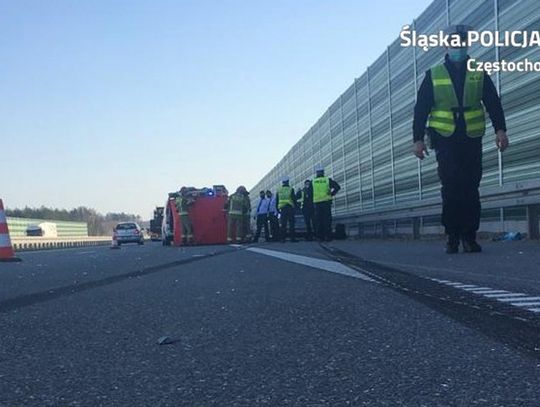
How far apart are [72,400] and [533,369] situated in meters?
1.33

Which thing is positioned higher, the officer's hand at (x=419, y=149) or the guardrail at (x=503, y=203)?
the officer's hand at (x=419, y=149)

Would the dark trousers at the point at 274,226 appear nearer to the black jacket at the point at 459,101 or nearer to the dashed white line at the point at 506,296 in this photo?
the black jacket at the point at 459,101

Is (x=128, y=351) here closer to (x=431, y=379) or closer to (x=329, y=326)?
(x=329, y=326)

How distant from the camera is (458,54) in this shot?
7.29 m

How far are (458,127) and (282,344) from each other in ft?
17.7

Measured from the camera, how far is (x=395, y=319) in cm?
295

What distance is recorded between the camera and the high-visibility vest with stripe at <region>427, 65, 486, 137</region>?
23.9 ft

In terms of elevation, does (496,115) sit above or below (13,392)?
above

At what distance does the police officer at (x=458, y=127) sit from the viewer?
7.30 meters

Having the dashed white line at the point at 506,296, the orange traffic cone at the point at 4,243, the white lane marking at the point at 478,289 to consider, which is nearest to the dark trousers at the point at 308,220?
the orange traffic cone at the point at 4,243

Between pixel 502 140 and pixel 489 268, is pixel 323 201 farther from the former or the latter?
pixel 489 268

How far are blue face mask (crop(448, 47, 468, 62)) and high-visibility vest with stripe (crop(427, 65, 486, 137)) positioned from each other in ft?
0.49

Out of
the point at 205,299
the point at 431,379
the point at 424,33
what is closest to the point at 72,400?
the point at 431,379

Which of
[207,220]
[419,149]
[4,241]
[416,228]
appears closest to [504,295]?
[419,149]
